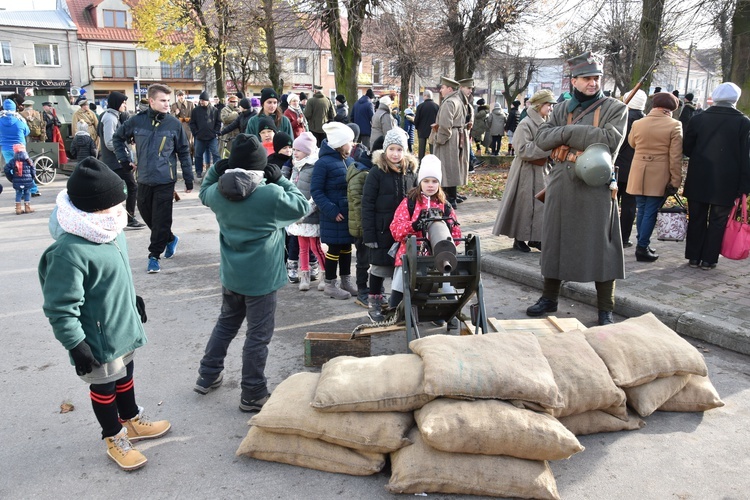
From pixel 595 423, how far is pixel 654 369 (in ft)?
1.67

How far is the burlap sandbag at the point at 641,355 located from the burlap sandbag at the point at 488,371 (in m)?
0.58

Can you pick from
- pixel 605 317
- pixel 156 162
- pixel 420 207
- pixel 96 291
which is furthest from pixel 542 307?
pixel 156 162

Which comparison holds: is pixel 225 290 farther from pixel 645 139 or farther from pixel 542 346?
pixel 645 139

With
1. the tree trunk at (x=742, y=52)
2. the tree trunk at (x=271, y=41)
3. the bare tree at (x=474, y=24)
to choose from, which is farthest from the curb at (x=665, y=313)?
the tree trunk at (x=271, y=41)

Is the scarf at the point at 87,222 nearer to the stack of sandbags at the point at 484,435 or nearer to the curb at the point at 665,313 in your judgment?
the stack of sandbags at the point at 484,435

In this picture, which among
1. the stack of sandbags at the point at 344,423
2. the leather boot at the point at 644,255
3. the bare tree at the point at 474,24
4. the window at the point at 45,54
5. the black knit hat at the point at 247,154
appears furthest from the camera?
the window at the point at 45,54

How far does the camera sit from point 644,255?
24.8 ft

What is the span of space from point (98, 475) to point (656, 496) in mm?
2975

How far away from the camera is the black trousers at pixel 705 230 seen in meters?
6.94

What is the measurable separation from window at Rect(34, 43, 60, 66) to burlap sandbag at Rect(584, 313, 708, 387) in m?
55.9

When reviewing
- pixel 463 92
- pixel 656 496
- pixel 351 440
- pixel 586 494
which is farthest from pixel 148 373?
pixel 463 92

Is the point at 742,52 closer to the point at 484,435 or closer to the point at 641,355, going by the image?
the point at 641,355

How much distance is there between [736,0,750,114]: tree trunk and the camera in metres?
12.6

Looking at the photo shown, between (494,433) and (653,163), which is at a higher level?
(653,163)
